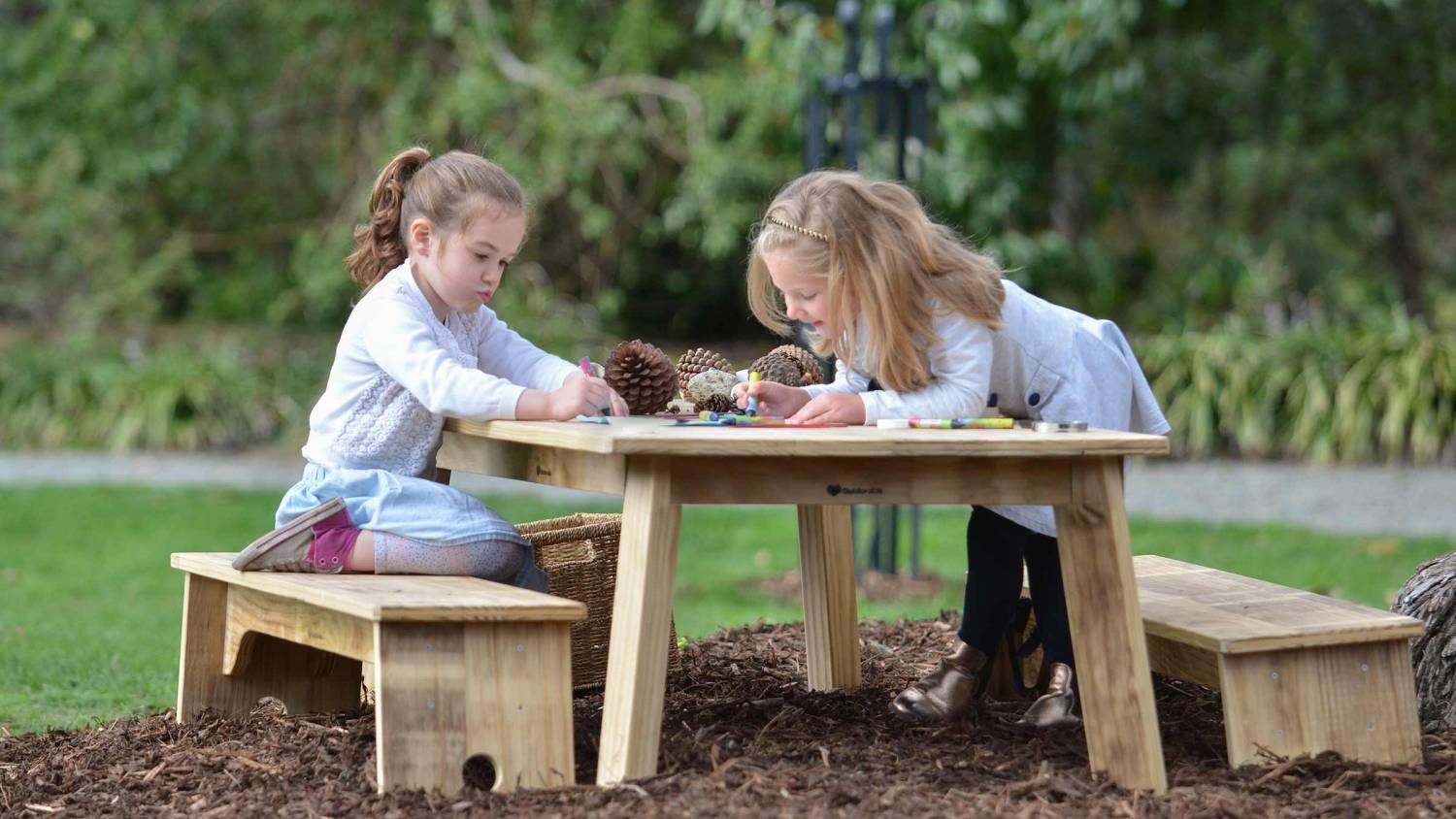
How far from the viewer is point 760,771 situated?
3344 mm

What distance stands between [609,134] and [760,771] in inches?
371

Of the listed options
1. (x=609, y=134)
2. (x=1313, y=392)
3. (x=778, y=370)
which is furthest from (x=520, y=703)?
(x=609, y=134)

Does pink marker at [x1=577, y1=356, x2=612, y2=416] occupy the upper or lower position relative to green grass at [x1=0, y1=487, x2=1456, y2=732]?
upper

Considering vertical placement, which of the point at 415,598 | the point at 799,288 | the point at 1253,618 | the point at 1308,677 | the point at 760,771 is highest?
the point at 799,288

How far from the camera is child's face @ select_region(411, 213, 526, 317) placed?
3.78 metres

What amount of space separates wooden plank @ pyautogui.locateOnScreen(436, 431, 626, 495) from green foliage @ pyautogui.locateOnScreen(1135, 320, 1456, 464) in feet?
26.8

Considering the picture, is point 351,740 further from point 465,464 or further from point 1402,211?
point 1402,211

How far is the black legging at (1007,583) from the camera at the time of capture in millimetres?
3867

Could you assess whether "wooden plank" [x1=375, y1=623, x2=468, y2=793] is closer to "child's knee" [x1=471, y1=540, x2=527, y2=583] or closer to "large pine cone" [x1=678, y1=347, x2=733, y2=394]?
"child's knee" [x1=471, y1=540, x2=527, y2=583]

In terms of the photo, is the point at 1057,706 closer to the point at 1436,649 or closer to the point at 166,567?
the point at 1436,649

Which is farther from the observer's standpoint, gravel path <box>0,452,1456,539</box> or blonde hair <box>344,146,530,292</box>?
gravel path <box>0,452,1456,539</box>

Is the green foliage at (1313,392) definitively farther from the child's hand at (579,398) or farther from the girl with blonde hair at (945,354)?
the child's hand at (579,398)

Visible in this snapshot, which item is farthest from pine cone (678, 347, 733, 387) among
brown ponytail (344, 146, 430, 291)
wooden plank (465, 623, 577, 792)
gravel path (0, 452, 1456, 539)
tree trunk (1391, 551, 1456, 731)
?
gravel path (0, 452, 1456, 539)

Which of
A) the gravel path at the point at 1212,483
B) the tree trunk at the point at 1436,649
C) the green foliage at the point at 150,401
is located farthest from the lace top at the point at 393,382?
the green foliage at the point at 150,401
